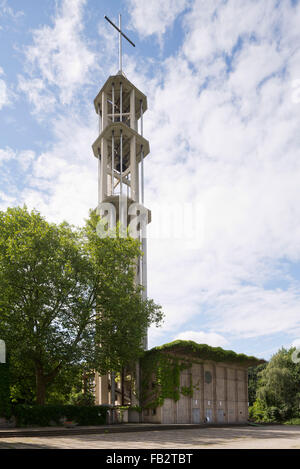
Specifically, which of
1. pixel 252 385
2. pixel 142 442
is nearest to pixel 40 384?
pixel 142 442

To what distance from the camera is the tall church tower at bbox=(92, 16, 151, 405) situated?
1890 inches

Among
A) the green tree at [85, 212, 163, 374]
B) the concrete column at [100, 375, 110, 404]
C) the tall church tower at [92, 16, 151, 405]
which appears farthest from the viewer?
the tall church tower at [92, 16, 151, 405]

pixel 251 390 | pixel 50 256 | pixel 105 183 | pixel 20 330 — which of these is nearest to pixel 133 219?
pixel 105 183

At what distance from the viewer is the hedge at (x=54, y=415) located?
2864 cm

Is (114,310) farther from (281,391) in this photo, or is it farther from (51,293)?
(281,391)

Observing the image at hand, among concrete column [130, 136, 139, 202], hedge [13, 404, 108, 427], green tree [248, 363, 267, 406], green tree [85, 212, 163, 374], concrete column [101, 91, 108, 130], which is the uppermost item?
concrete column [101, 91, 108, 130]

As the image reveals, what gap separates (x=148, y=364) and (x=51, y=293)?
1306cm

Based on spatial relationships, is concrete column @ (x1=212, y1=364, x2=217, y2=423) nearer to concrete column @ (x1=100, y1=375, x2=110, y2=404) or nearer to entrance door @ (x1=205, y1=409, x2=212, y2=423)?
entrance door @ (x1=205, y1=409, x2=212, y2=423)

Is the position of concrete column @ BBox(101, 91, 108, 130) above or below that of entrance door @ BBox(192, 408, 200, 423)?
above

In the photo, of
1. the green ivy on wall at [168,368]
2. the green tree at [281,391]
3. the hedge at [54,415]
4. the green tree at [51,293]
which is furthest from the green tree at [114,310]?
the green tree at [281,391]

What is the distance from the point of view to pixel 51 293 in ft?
96.5

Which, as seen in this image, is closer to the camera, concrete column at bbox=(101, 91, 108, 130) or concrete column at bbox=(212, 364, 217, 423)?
concrete column at bbox=(212, 364, 217, 423)

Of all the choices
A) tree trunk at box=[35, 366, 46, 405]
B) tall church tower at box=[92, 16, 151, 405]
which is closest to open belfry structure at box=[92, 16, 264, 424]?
tall church tower at box=[92, 16, 151, 405]
